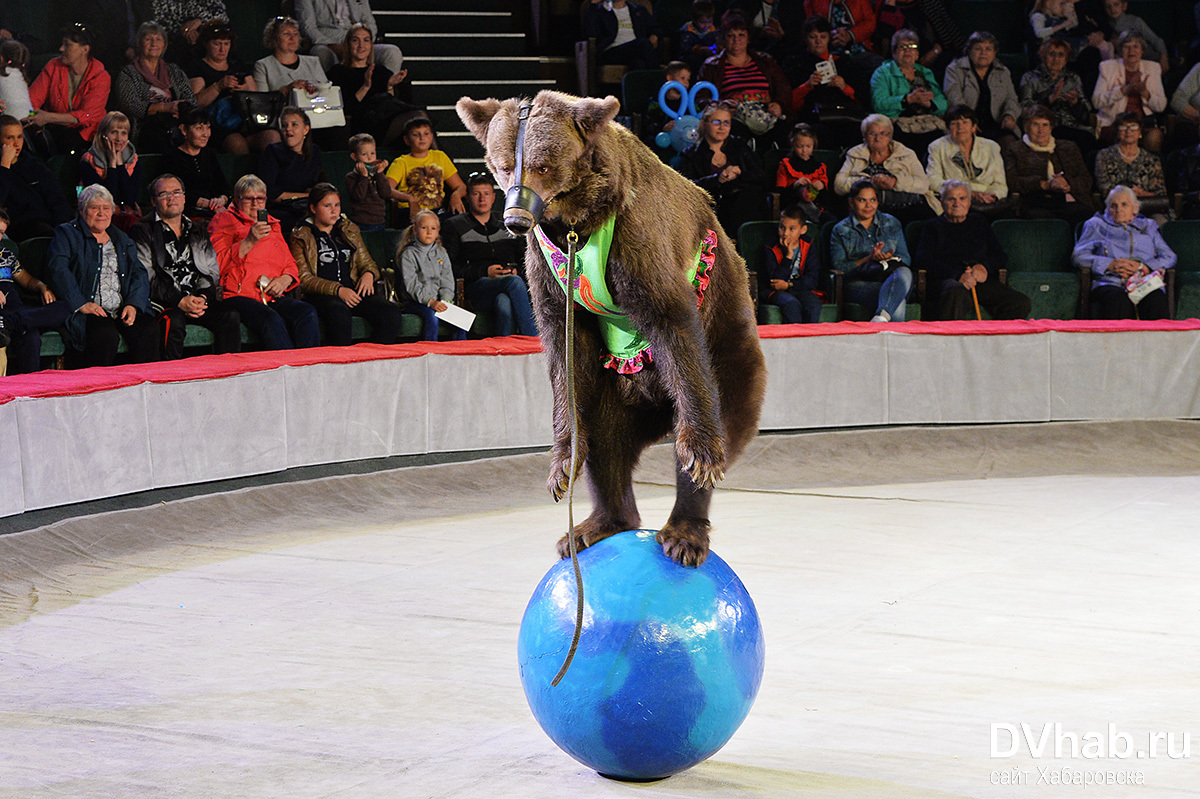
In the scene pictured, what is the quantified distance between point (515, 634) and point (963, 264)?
6045 millimetres

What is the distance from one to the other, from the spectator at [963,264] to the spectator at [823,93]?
4.85 ft

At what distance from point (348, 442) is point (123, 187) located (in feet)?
7.86

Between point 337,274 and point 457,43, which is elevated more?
point 457,43

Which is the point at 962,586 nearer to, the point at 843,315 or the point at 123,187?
the point at 843,315

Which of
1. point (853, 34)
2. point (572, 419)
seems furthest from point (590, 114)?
point (853, 34)

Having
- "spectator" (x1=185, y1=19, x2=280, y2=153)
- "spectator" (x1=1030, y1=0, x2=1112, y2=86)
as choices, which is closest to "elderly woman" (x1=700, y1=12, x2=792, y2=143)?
"spectator" (x1=1030, y1=0, x2=1112, y2=86)

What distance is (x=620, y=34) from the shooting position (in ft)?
37.2

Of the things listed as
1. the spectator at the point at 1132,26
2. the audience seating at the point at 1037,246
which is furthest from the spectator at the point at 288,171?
the spectator at the point at 1132,26

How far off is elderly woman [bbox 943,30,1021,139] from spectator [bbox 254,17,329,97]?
5.37 meters

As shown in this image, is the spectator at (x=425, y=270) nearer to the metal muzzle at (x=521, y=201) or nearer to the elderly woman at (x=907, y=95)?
the elderly woman at (x=907, y=95)

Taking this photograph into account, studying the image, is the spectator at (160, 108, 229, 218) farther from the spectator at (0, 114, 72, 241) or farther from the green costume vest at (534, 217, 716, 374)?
the green costume vest at (534, 217, 716, 374)

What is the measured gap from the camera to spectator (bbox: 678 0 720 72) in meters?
11.1

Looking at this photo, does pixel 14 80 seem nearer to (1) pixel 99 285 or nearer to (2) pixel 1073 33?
(1) pixel 99 285

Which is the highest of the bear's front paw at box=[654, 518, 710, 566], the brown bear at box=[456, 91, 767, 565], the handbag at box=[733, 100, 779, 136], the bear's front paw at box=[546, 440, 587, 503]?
the handbag at box=[733, 100, 779, 136]
